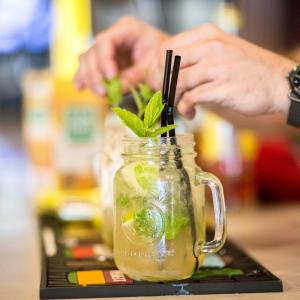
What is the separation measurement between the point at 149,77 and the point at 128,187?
12.1 inches

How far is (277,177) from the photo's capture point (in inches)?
75.6

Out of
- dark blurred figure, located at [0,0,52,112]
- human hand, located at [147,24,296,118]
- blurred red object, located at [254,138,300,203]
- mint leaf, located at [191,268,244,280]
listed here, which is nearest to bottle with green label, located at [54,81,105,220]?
blurred red object, located at [254,138,300,203]

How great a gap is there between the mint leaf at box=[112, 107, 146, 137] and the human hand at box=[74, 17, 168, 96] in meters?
0.39

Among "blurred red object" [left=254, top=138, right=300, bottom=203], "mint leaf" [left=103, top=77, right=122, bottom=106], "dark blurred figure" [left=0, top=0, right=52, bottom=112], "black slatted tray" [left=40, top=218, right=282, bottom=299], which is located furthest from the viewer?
"dark blurred figure" [left=0, top=0, right=52, bottom=112]

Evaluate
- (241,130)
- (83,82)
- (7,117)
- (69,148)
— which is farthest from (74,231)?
(7,117)

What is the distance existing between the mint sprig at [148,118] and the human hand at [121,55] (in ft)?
1.29

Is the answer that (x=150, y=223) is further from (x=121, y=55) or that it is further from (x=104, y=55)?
(x=121, y=55)

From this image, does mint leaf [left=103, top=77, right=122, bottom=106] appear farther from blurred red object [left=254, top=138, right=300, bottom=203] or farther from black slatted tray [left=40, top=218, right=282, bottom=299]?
blurred red object [left=254, top=138, right=300, bottom=203]

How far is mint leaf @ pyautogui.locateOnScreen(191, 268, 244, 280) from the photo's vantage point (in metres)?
1.00

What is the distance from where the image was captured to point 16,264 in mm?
1183

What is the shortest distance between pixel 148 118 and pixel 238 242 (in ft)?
1.54

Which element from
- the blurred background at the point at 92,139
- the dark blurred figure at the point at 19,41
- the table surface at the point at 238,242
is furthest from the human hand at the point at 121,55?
the dark blurred figure at the point at 19,41

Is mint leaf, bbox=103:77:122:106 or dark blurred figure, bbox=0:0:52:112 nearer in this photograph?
mint leaf, bbox=103:77:122:106

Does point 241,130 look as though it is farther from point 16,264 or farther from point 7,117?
point 7,117
